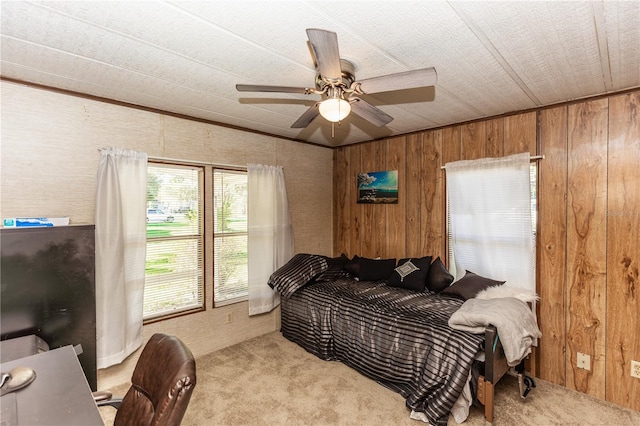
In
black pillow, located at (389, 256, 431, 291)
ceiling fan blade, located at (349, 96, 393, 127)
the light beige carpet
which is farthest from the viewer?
black pillow, located at (389, 256, 431, 291)

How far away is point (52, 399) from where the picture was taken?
3.84 feet

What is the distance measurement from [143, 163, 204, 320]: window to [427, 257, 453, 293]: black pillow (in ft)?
8.00

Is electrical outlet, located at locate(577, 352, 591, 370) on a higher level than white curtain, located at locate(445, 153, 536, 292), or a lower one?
lower

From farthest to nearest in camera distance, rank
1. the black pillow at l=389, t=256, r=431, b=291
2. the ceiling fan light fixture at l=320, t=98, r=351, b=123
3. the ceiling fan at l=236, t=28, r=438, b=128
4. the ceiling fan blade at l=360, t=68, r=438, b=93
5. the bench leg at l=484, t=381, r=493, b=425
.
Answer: the black pillow at l=389, t=256, r=431, b=291 → the bench leg at l=484, t=381, r=493, b=425 → the ceiling fan light fixture at l=320, t=98, r=351, b=123 → the ceiling fan blade at l=360, t=68, r=438, b=93 → the ceiling fan at l=236, t=28, r=438, b=128

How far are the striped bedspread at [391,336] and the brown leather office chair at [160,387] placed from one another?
1.83 metres

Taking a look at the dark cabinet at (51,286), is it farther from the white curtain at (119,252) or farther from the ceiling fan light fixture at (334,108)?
the ceiling fan light fixture at (334,108)

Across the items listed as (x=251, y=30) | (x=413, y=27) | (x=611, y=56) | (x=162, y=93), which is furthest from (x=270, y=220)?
(x=611, y=56)

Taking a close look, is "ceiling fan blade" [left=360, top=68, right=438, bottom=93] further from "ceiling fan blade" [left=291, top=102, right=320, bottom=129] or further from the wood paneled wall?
the wood paneled wall

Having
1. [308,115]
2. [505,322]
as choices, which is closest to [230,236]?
[308,115]

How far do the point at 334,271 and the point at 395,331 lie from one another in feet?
4.68

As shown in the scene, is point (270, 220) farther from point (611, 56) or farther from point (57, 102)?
point (611, 56)

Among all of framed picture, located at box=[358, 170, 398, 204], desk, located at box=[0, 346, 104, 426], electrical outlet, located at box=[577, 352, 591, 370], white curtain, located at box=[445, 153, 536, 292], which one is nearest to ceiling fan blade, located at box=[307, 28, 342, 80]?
desk, located at box=[0, 346, 104, 426]

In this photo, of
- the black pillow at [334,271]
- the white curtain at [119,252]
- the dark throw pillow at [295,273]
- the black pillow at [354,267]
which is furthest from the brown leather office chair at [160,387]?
the black pillow at [354,267]

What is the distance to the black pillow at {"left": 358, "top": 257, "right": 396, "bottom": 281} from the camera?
372cm
